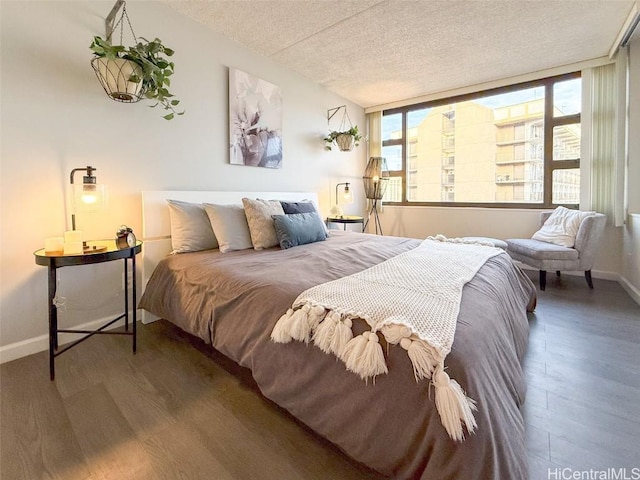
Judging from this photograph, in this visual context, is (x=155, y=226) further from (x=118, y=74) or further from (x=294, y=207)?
(x=294, y=207)

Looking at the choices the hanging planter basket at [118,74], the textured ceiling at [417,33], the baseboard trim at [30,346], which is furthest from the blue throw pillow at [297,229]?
the textured ceiling at [417,33]

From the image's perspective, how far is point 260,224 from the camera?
2418mm

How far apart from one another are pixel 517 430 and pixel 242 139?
119 inches

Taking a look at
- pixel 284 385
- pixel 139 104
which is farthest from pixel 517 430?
pixel 139 104

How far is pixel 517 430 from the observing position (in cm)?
94

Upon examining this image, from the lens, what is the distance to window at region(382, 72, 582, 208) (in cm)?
370

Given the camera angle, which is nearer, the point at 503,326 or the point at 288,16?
the point at 503,326

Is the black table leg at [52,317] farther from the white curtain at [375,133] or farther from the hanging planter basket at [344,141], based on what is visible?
the white curtain at [375,133]

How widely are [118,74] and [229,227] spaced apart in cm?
119

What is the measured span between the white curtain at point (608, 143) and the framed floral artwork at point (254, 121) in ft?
11.8

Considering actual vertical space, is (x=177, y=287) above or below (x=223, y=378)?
above

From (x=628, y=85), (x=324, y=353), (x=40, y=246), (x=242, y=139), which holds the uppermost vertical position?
(x=628, y=85)

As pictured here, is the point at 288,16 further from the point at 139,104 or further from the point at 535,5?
the point at 535,5

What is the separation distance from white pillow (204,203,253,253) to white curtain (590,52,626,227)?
12.8 feet
